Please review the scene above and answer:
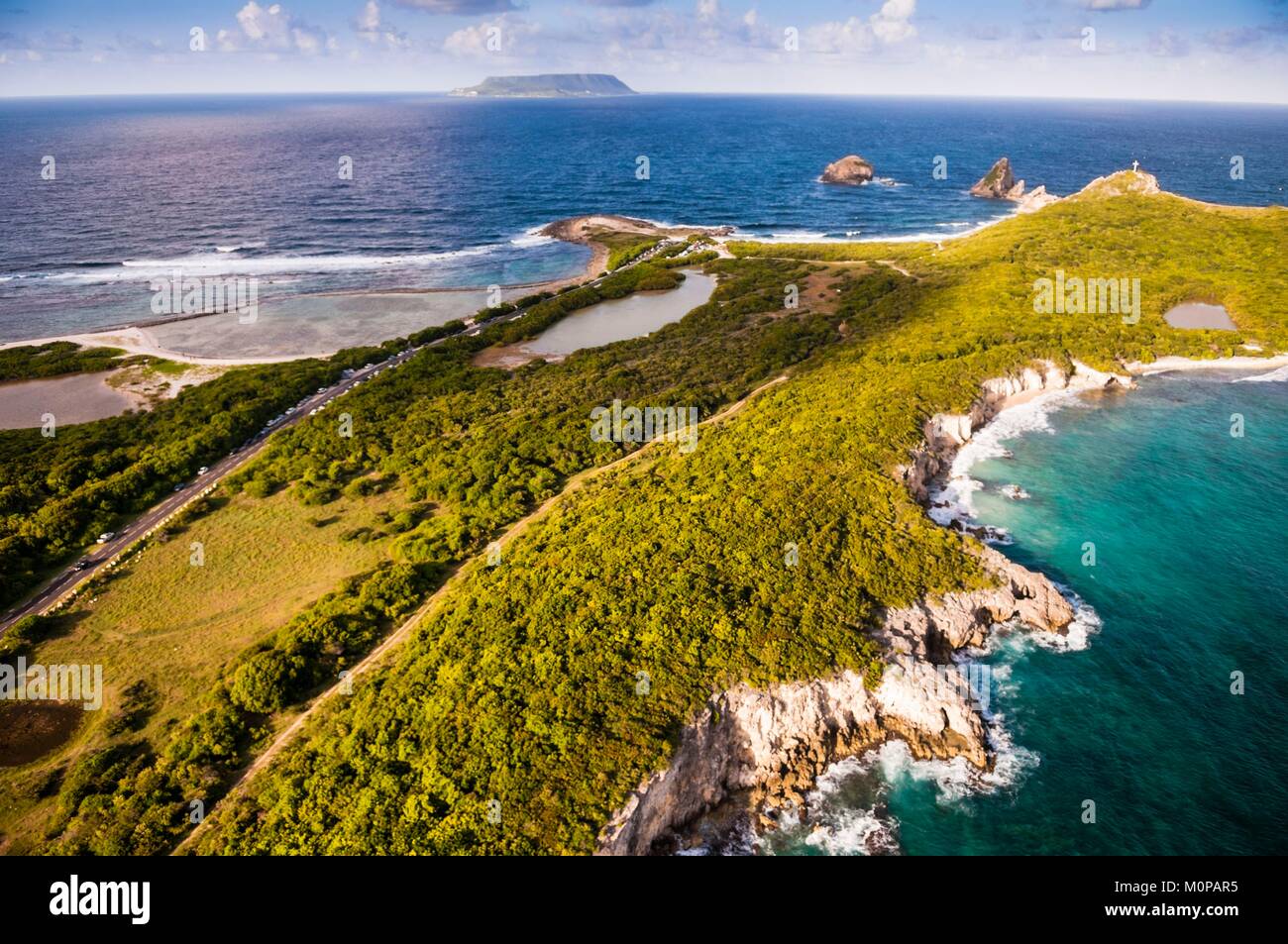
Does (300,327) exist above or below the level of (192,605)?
above

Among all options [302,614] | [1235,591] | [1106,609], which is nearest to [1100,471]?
[1235,591]

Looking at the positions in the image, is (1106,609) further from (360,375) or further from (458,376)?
(360,375)

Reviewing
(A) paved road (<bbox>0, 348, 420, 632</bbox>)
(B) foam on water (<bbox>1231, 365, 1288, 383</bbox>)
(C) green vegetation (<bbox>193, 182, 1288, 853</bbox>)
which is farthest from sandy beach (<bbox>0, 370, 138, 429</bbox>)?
(B) foam on water (<bbox>1231, 365, 1288, 383</bbox>)

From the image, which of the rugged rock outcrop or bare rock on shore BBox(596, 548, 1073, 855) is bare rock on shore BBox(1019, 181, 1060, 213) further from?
bare rock on shore BBox(596, 548, 1073, 855)

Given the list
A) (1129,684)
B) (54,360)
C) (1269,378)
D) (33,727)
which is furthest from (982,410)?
(54,360)

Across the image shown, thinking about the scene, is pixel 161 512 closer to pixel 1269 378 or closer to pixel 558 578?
pixel 558 578

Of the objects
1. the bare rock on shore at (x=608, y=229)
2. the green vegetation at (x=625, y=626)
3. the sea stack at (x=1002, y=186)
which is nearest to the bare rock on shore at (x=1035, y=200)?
the sea stack at (x=1002, y=186)
